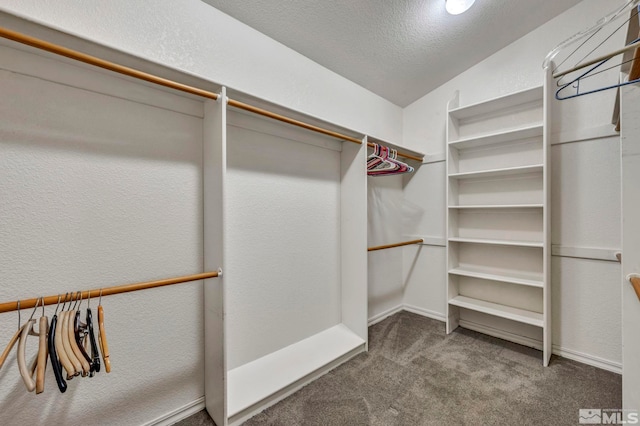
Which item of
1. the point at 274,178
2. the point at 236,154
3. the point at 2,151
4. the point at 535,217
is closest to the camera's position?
the point at 2,151

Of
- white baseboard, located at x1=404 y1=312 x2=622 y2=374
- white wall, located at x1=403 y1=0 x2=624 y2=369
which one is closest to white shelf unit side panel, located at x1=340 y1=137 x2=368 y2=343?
white baseboard, located at x1=404 y1=312 x2=622 y2=374

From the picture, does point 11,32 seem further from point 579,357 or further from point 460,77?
point 579,357

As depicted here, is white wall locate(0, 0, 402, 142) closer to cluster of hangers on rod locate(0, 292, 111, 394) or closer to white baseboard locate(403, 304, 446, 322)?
cluster of hangers on rod locate(0, 292, 111, 394)

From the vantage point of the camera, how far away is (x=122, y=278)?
4.51 ft

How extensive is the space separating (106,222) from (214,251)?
1.72ft

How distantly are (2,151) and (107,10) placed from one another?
2.66 ft

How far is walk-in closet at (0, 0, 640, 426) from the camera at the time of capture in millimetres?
1143

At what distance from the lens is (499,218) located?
98.6 inches

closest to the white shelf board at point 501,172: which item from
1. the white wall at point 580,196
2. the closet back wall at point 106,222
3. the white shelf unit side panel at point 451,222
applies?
the white shelf unit side panel at point 451,222

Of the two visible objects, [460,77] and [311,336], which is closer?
[311,336]

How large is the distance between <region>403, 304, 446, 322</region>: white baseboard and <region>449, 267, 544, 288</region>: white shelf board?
0.61 m

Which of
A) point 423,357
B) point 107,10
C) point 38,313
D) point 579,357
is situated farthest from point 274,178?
point 579,357

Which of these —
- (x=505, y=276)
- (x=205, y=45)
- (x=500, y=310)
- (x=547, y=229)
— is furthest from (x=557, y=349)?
(x=205, y=45)

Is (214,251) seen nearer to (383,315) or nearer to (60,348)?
(60,348)
